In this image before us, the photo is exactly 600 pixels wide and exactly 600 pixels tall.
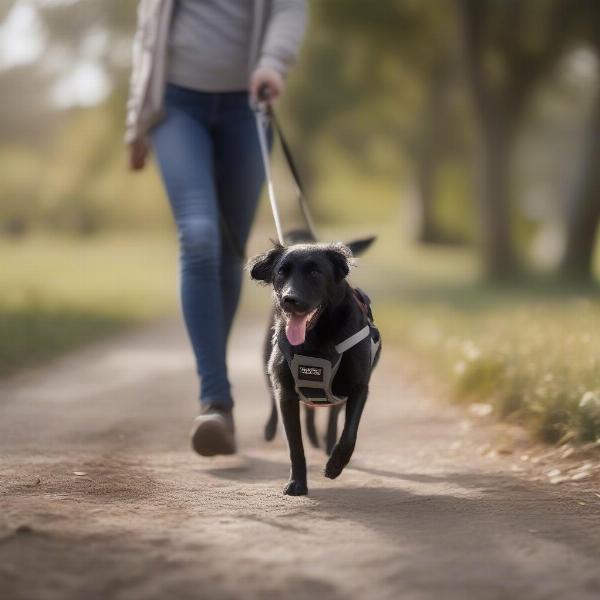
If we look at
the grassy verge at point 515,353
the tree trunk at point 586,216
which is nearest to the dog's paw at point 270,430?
the grassy verge at point 515,353

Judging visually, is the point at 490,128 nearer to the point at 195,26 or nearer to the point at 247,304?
the point at 247,304

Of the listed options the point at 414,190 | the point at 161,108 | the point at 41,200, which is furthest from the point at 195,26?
the point at 414,190

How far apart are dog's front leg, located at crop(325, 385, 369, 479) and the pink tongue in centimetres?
36

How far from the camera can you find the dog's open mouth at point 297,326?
338 centimetres

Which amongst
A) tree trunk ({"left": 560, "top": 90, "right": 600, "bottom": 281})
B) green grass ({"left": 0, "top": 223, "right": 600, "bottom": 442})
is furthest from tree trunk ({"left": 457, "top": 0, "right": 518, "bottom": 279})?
tree trunk ({"left": 560, "top": 90, "right": 600, "bottom": 281})

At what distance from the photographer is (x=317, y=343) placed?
3488mm

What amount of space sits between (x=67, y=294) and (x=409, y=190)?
69.6 ft

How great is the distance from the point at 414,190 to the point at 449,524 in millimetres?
28657

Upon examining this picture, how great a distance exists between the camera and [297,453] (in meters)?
3.51

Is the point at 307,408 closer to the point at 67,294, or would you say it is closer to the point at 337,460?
the point at 337,460

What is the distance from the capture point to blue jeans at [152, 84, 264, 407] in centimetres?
424

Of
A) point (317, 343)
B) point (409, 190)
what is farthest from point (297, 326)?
point (409, 190)

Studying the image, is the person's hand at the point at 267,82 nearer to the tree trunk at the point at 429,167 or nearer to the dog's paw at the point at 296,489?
the dog's paw at the point at 296,489

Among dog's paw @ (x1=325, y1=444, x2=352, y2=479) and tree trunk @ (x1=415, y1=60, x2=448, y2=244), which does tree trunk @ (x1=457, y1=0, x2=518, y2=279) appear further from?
dog's paw @ (x1=325, y1=444, x2=352, y2=479)
